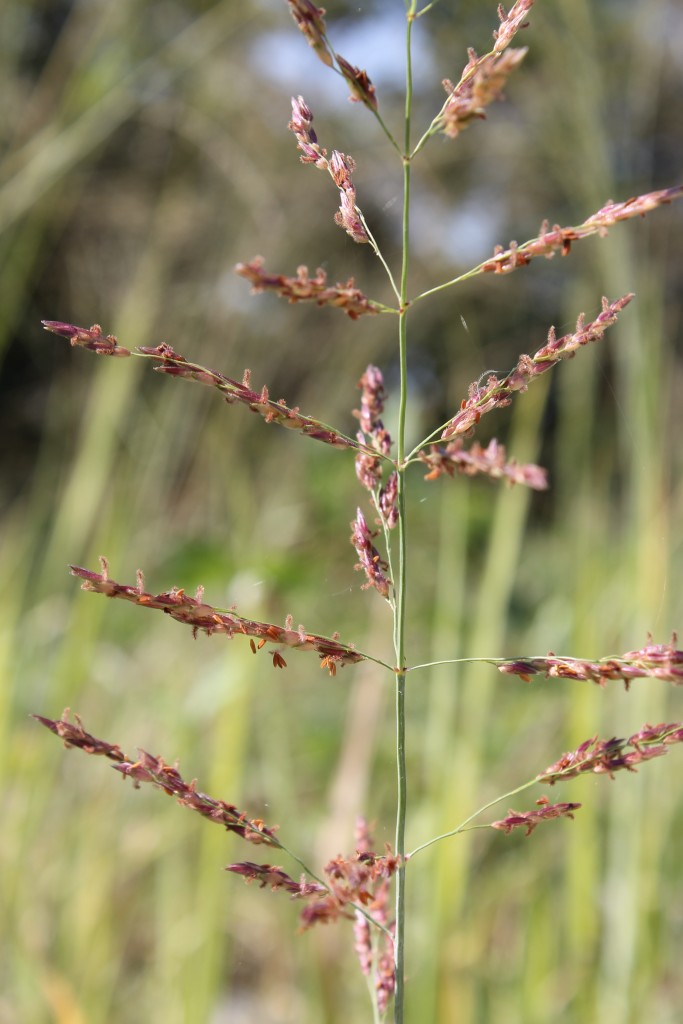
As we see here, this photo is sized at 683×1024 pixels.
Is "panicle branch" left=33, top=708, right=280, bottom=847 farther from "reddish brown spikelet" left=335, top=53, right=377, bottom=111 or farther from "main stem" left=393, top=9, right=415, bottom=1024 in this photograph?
"reddish brown spikelet" left=335, top=53, right=377, bottom=111

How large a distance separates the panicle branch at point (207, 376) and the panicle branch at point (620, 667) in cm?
9

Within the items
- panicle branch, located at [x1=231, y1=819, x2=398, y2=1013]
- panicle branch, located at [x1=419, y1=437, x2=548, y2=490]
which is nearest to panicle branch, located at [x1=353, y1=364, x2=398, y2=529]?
panicle branch, located at [x1=419, y1=437, x2=548, y2=490]

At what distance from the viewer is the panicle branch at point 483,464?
33 centimetres

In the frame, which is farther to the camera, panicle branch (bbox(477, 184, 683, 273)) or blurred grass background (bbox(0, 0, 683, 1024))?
blurred grass background (bbox(0, 0, 683, 1024))

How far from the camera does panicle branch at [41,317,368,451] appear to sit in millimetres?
311

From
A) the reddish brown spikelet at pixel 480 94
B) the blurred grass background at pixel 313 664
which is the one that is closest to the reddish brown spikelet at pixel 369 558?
the reddish brown spikelet at pixel 480 94

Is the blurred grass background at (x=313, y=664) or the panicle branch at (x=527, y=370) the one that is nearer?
the panicle branch at (x=527, y=370)

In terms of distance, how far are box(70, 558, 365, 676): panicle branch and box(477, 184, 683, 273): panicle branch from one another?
0.43 ft

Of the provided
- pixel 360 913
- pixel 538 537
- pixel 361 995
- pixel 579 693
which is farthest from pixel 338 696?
pixel 360 913

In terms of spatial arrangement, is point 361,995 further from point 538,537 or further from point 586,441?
point 538,537

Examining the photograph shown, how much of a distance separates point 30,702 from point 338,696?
0.98 metres

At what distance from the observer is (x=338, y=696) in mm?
2609

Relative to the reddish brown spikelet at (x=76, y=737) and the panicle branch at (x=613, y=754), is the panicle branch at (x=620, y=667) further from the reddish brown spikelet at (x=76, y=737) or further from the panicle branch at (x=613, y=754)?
the reddish brown spikelet at (x=76, y=737)

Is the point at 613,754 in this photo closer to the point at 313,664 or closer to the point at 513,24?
the point at 513,24
